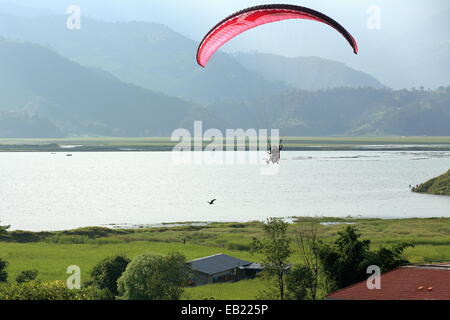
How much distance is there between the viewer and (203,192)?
110312 mm

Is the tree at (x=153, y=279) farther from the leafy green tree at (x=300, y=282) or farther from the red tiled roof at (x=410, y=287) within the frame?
the red tiled roof at (x=410, y=287)

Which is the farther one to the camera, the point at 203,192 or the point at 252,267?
the point at 203,192

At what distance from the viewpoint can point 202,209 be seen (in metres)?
88.4

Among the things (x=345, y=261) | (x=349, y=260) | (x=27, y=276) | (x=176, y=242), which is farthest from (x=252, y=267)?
(x=176, y=242)

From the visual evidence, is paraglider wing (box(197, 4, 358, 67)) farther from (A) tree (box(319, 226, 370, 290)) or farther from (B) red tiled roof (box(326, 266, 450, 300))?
(A) tree (box(319, 226, 370, 290))

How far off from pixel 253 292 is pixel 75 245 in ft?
88.7

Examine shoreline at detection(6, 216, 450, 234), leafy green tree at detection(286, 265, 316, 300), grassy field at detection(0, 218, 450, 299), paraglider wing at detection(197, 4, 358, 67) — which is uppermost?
paraglider wing at detection(197, 4, 358, 67)

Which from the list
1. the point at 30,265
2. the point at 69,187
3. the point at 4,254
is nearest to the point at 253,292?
the point at 30,265

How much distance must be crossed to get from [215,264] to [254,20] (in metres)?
30.5

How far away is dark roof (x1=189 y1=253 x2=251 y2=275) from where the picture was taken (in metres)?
40.8

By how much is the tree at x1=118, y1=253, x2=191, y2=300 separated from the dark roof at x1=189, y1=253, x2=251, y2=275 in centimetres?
754

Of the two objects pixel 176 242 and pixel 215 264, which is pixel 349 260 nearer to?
pixel 215 264

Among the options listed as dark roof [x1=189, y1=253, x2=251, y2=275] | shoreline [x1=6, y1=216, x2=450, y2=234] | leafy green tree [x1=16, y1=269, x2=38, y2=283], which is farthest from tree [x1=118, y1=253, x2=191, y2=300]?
shoreline [x1=6, y1=216, x2=450, y2=234]
